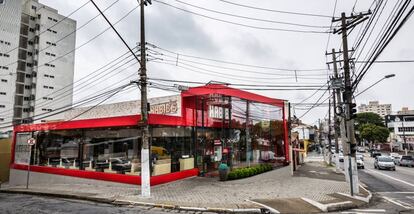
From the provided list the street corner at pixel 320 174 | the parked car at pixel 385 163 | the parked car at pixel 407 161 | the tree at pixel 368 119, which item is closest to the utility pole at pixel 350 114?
the street corner at pixel 320 174

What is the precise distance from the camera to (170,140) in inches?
693

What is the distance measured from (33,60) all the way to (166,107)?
Answer: 54.6 m

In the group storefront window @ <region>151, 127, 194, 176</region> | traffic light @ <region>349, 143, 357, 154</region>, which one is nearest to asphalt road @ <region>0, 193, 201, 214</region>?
storefront window @ <region>151, 127, 194, 176</region>

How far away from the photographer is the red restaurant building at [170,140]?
1686 centimetres

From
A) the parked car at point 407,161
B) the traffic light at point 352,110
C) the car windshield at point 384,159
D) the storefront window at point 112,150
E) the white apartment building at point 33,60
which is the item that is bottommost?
the parked car at point 407,161

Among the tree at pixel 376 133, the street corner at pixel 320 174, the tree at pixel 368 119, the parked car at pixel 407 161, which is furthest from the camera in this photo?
the tree at pixel 368 119

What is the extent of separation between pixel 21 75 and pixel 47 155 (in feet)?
155

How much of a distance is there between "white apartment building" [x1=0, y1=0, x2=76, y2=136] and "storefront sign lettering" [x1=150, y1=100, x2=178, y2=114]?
42179 mm

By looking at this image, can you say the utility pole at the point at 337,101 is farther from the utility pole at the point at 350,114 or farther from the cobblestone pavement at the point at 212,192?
the cobblestone pavement at the point at 212,192

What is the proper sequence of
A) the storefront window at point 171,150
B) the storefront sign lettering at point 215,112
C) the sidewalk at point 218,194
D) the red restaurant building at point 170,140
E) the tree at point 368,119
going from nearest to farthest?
the sidewalk at point 218,194, the storefront window at point 171,150, the red restaurant building at point 170,140, the storefront sign lettering at point 215,112, the tree at point 368,119

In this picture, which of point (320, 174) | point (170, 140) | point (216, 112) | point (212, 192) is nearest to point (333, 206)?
point (212, 192)

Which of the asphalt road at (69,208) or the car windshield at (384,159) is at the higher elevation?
the car windshield at (384,159)

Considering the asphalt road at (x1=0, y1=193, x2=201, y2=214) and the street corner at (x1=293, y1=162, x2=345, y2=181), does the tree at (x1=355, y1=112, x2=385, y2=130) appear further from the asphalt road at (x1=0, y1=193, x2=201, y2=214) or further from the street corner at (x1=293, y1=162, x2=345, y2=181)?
the asphalt road at (x1=0, y1=193, x2=201, y2=214)

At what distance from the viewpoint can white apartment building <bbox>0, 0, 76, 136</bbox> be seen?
176 feet
